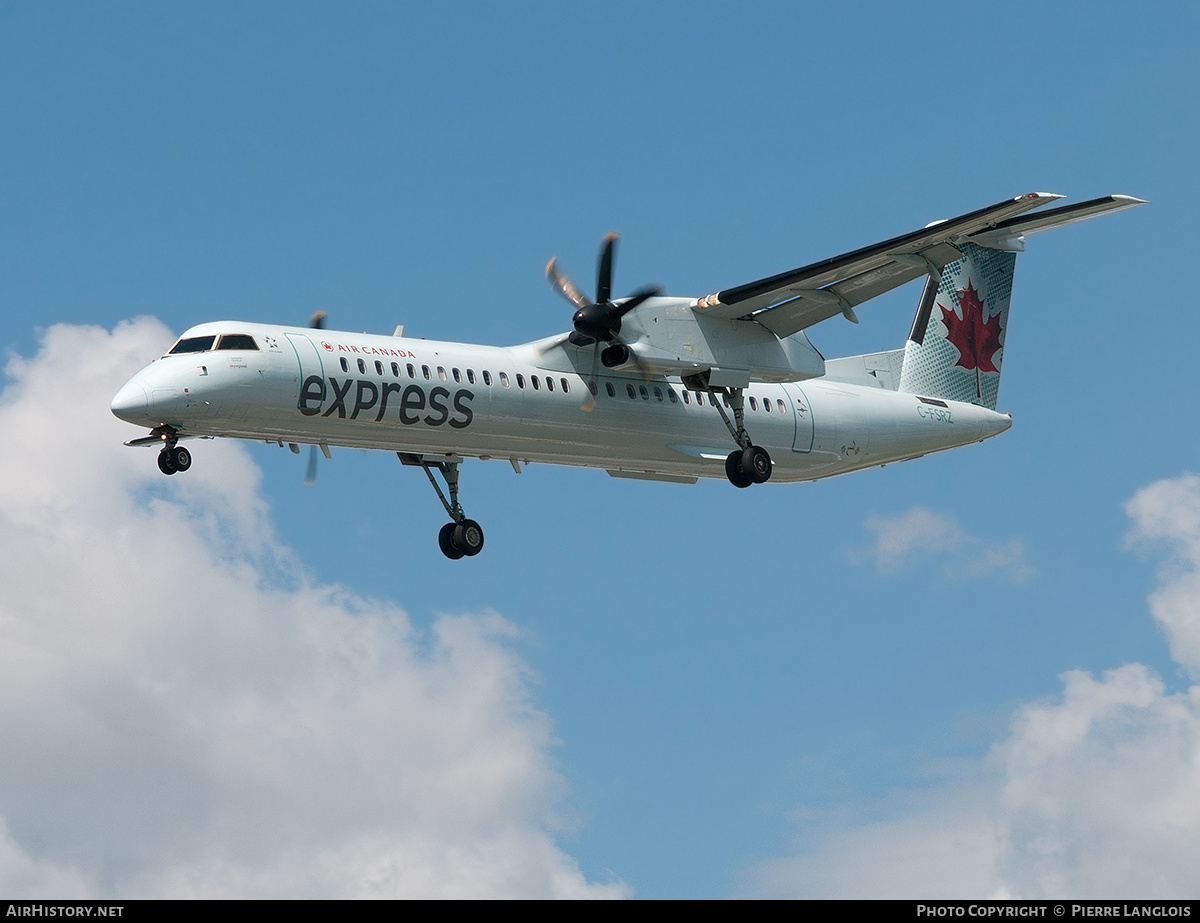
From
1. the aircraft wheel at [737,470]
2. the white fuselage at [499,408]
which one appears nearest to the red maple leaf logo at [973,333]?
the white fuselage at [499,408]

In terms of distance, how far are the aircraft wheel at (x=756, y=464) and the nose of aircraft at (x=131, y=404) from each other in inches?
399

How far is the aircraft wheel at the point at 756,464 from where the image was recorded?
2664 centimetres

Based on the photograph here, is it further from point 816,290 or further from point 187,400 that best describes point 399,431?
point 816,290

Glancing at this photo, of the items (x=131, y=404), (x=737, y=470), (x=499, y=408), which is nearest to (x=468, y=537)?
(x=499, y=408)

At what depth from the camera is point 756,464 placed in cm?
2667

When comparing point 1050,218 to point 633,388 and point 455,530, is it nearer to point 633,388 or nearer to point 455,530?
point 633,388

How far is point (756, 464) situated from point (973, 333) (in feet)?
23.8

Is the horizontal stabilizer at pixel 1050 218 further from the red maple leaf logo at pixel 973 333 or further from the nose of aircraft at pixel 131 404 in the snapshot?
the nose of aircraft at pixel 131 404

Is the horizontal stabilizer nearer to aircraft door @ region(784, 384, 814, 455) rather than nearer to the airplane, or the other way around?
the airplane

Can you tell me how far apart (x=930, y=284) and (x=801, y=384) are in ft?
A: 15.5

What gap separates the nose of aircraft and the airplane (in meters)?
0.03

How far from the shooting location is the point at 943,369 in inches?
1212

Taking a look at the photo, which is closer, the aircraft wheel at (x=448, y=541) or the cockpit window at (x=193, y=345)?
the cockpit window at (x=193, y=345)
